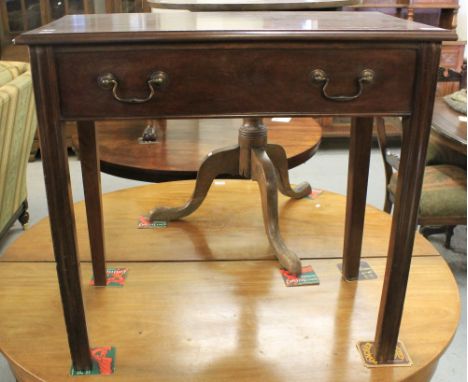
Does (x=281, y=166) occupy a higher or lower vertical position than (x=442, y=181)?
higher

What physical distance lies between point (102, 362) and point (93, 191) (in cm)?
33

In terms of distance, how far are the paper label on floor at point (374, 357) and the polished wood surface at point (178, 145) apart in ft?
2.54

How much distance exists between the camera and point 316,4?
3.73ft

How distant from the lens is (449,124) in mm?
1890

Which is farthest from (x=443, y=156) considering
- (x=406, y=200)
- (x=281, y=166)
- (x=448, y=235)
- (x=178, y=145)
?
(x=406, y=200)

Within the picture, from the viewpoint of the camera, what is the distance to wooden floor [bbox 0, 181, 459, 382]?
889 mm

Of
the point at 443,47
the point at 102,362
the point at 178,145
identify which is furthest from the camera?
the point at 443,47

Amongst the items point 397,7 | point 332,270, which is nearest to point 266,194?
point 332,270

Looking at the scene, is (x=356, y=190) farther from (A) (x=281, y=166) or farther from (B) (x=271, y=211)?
(A) (x=281, y=166)

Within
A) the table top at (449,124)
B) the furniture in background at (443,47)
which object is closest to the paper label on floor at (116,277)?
the table top at (449,124)

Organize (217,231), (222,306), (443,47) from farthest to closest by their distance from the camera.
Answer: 1. (443,47)
2. (217,231)
3. (222,306)

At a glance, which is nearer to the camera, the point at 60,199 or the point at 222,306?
the point at 60,199

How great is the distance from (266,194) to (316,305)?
0.30 metres

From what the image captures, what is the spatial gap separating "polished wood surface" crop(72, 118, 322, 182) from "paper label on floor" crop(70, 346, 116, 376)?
708 mm
